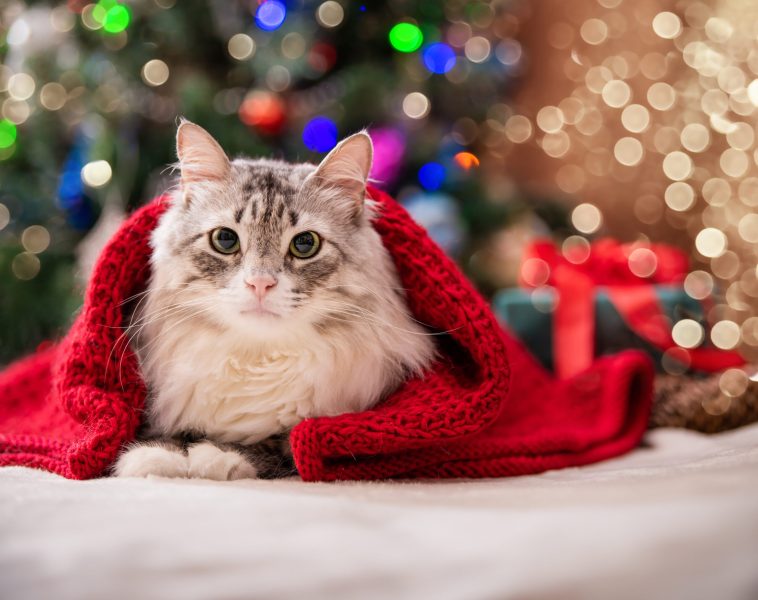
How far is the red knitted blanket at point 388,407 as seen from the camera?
0.89 meters

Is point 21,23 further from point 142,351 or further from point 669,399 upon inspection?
point 669,399

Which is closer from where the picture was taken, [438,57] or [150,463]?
[150,463]

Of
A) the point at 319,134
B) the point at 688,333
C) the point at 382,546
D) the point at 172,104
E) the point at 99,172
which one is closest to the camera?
the point at 382,546

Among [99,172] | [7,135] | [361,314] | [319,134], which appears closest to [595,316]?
[361,314]

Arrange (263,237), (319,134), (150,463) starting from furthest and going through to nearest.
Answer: (319,134)
(263,237)
(150,463)

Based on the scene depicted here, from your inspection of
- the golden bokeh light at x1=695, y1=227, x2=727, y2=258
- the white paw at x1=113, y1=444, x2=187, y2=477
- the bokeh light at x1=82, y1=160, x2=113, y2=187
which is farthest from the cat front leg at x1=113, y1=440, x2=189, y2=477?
the golden bokeh light at x1=695, y1=227, x2=727, y2=258

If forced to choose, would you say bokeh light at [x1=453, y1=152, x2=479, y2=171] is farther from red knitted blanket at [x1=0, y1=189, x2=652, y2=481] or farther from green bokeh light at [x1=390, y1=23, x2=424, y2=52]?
red knitted blanket at [x1=0, y1=189, x2=652, y2=481]

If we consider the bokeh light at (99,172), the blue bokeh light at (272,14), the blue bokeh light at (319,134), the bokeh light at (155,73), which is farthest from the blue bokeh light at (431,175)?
the bokeh light at (99,172)

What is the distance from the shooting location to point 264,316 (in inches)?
36.1

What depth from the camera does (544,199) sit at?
104 inches

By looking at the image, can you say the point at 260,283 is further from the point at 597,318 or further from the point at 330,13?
the point at 330,13

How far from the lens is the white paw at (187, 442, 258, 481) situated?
876 millimetres

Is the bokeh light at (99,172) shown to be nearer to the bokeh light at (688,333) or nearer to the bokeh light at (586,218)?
the bokeh light at (688,333)

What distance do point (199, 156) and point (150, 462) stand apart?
52 cm
